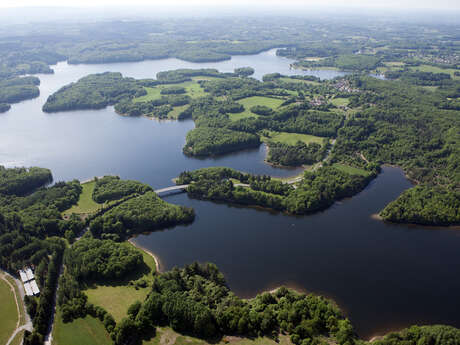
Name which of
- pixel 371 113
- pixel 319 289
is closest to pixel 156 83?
pixel 371 113

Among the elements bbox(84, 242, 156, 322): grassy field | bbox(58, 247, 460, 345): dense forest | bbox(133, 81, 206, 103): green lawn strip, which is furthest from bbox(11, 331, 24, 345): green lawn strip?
bbox(133, 81, 206, 103): green lawn strip

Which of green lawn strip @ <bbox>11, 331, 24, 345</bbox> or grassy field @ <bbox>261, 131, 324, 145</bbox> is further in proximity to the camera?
Answer: grassy field @ <bbox>261, 131, 324, 145</bbox>

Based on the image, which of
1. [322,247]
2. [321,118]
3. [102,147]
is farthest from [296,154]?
[102,147]

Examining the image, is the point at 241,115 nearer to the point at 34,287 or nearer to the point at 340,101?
the point at 340,101

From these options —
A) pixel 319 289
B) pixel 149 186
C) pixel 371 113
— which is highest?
pixel 371 113

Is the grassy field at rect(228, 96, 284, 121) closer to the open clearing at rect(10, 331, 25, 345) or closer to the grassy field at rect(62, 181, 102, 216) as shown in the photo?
the grassy field at rect(62, 181, 102, 216)

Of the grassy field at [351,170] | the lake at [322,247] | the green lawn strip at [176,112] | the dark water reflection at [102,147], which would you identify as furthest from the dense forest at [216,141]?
the grassy field at [351,170]

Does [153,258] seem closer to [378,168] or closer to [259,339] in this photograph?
[259,339]
